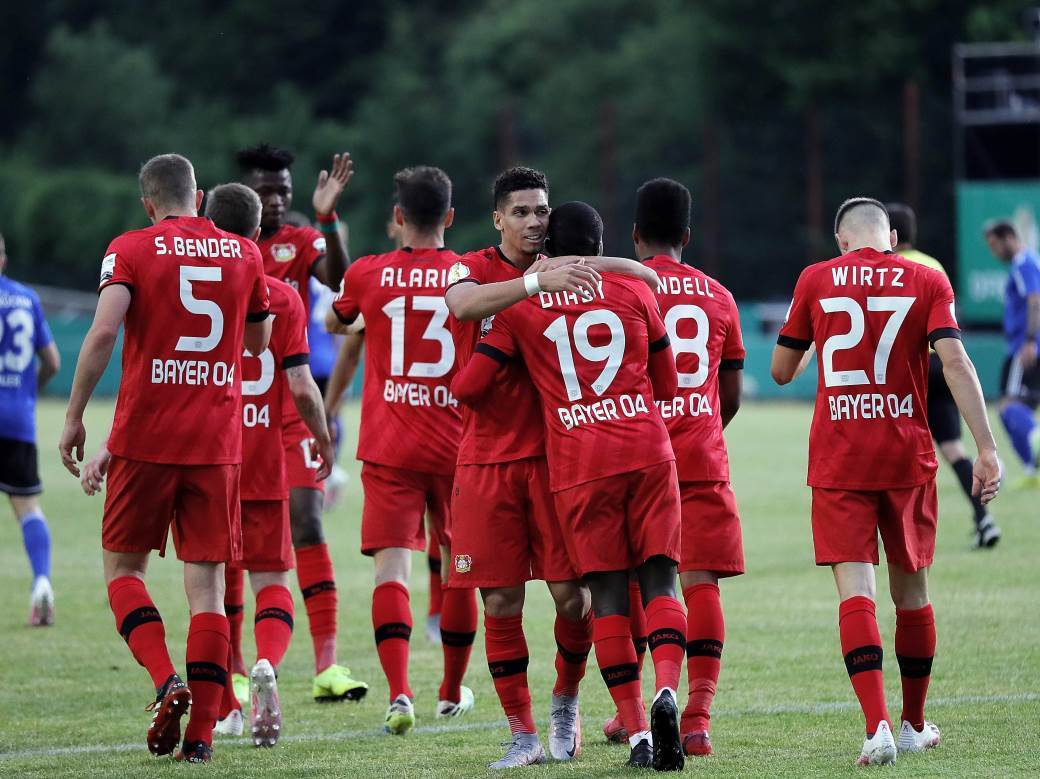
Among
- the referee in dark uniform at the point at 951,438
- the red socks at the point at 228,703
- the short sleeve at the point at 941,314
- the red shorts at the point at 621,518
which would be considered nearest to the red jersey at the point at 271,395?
the red socks at the point at 228,703

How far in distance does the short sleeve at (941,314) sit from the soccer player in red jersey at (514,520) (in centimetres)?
145

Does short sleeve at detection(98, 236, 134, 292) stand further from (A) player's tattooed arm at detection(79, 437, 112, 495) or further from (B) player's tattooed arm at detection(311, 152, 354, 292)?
(B) player's tattooed arm at detection(311, 152, 354, 292)

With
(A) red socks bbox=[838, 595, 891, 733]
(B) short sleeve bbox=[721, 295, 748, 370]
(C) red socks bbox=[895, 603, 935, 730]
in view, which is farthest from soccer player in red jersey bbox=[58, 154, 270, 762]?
(C) red socks bbox=[895, 603, 935, 730]

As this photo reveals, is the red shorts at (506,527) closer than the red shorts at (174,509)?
Yes

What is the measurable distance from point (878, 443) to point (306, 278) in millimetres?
3213

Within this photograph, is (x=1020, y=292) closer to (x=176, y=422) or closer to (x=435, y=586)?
(x=435, y=586)

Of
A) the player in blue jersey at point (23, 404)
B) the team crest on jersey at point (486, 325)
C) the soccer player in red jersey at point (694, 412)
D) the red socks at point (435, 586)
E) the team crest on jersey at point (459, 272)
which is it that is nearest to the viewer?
the team crest on jersey at point (486, 325)

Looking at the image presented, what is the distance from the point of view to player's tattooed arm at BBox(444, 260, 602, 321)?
5953 millimetres

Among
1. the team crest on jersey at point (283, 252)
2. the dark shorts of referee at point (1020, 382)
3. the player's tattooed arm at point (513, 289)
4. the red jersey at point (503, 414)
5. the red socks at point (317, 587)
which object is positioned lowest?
the red socks at point (317, 587)

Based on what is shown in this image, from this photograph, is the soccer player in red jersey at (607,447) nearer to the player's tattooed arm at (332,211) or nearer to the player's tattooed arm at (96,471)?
the player's tattooed arm at (96,471)

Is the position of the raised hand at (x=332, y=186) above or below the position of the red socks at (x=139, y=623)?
above

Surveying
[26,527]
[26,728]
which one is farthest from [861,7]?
[26,728]

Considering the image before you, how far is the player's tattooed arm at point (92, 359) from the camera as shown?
6.40 metres

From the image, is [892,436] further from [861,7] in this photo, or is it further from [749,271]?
[861,7]
